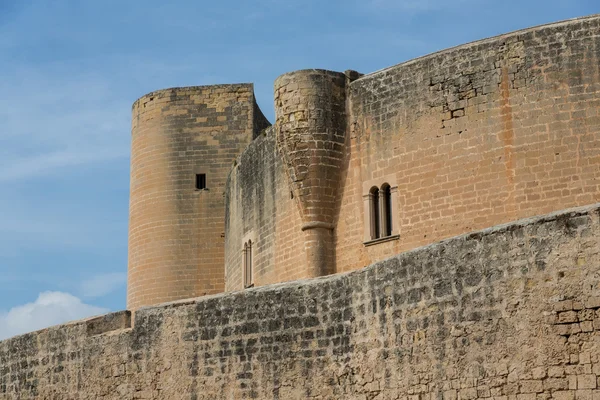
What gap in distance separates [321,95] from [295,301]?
7.61m

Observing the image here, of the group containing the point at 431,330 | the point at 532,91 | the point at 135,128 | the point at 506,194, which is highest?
the point at 135,128

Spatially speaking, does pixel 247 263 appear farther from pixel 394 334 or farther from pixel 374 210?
pixel 394 334

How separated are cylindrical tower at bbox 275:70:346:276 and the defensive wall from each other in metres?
0.02

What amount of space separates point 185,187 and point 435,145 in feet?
27.0

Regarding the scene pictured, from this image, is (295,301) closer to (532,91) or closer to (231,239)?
(532,91)

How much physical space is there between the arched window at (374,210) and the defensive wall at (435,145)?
97mm

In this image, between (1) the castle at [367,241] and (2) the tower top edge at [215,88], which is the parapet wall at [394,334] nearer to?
(1) the castle at [367,241]

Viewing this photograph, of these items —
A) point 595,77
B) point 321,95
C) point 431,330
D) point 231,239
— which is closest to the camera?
point 431,330

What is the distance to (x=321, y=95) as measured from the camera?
17609 millimetres

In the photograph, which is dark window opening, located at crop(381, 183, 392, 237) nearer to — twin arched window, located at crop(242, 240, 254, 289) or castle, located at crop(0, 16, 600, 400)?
castle, located at crop(0, 16, 600, 400)

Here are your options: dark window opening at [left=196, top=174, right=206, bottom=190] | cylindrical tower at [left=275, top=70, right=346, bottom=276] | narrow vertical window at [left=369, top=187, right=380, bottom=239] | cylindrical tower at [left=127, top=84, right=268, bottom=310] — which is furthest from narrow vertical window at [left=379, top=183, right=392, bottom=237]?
dark window opening at [left=196, top=174, right=206, bottom=190]

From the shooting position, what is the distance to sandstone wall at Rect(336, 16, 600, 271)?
15.6 metres

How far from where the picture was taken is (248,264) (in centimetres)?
2075

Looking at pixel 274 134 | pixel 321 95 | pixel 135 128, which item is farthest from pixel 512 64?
pixel 135 128
